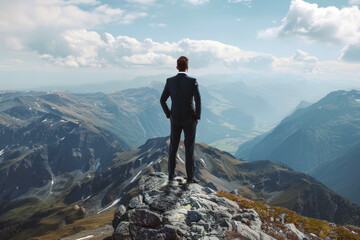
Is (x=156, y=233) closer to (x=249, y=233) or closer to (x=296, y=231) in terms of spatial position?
(x=249, y=233)

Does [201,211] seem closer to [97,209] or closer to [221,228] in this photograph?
[221,228]

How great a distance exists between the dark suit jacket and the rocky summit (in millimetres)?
3948

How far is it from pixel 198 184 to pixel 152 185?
2888 millimetres

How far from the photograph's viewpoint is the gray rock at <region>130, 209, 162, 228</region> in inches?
353

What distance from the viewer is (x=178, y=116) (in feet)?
37.3

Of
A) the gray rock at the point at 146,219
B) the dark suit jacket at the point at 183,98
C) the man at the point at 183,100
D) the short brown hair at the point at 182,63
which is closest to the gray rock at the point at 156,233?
the gray rock at the point at 146,219

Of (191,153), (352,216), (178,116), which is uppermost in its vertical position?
(178,116)

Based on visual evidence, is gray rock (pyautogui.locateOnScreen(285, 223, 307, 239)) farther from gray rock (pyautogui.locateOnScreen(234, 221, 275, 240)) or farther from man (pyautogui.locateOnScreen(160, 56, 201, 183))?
man (pyautogui.locateOnScreen(160, 56, 201, 183))

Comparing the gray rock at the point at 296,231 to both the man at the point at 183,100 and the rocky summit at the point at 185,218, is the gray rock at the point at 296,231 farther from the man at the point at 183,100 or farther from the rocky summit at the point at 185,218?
the man at the point at 183,100

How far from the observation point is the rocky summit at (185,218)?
8789 millimetres

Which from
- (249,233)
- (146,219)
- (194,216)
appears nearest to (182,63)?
(194,216)

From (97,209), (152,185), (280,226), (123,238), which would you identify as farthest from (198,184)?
(97,209)

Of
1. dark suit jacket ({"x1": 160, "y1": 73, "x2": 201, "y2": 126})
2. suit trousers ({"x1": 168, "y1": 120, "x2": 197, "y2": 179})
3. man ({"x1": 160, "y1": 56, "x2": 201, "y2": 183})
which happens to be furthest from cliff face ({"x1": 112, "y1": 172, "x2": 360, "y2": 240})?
dark suit jacket ({"x1": 160, "y1": 73, "x2": 201, "y2": 126})

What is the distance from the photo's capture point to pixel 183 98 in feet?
36.8
